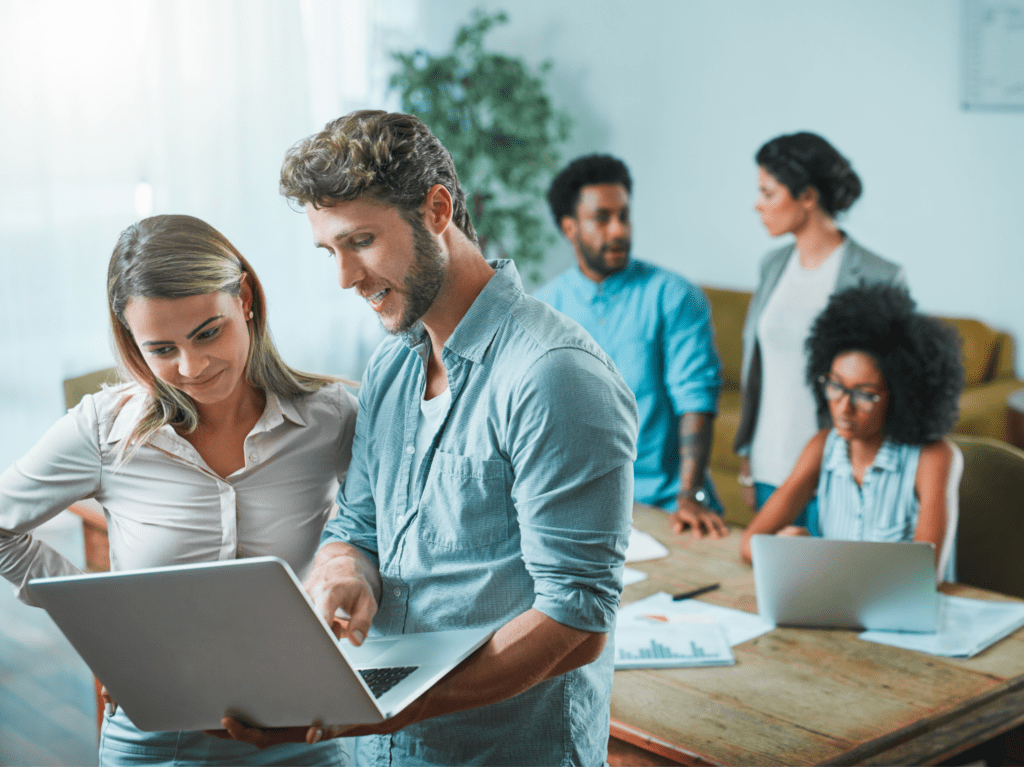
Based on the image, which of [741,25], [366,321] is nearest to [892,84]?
[741,25]

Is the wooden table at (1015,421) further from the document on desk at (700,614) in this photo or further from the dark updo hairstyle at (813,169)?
the document on desk at (700,614)

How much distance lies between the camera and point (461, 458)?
1126mm

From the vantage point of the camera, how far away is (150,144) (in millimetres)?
3875

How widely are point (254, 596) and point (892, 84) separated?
3.94m

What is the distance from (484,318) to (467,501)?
218mm

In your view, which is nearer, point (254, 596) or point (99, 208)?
point (254, 596)

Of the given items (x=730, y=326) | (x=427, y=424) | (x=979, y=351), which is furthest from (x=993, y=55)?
(x=427, y=424)

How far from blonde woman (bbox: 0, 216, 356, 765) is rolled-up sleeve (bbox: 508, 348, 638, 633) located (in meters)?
0.48

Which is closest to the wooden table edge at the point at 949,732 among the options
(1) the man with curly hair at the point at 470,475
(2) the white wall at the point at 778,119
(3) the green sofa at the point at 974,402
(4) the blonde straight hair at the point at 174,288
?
(1) the man with curly hair at the point at 470,475

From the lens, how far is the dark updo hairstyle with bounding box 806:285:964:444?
194 cm

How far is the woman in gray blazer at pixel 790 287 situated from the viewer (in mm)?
2633

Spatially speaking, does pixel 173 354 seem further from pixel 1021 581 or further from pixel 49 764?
pixel 1021 581

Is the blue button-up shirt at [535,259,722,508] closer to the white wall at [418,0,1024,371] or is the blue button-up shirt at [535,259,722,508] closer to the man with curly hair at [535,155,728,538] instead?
the man with curly hair at [535,155,728,538]

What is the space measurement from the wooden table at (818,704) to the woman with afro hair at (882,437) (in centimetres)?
33
